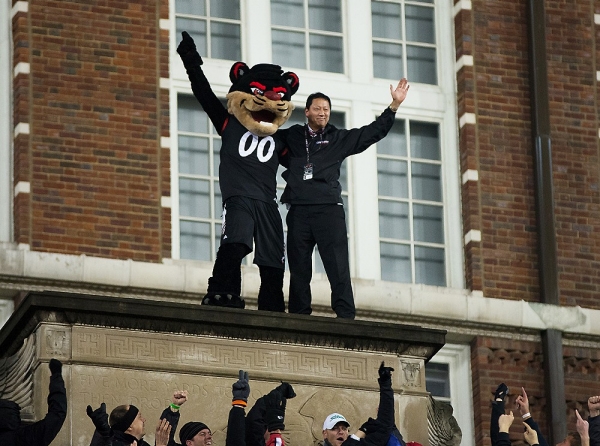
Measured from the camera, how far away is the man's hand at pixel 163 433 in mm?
15797

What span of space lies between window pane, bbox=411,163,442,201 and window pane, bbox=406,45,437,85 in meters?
0.99

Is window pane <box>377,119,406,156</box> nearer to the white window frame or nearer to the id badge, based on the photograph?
the white window frame

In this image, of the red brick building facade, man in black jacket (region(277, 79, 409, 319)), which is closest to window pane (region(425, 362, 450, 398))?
the red brick building facade

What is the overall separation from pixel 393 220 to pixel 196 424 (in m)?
8.84

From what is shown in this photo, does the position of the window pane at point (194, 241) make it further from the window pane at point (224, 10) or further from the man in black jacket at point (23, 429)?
the man in black jacket at point (23, 429)

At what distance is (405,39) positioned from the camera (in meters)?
25.3

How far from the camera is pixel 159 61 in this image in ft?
78.2

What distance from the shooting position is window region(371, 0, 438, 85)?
25.1 m

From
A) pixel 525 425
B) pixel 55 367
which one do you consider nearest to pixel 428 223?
pixel 525 425

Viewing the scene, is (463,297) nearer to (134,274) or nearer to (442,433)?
(134,274)

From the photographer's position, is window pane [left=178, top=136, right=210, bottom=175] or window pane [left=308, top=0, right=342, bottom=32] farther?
window pane [left=308, top=0, right=342, bottom=32]

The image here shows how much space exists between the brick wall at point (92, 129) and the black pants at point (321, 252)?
4.12 meters

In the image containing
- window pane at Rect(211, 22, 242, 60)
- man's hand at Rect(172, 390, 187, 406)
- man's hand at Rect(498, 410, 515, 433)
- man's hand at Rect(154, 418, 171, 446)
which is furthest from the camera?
window pane at Rect(211, 22, 242, 60)

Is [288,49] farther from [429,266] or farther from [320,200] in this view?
[320,200]
